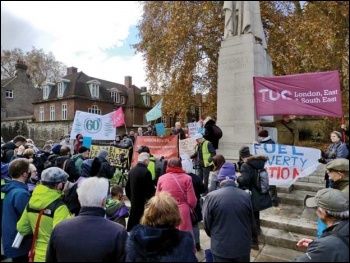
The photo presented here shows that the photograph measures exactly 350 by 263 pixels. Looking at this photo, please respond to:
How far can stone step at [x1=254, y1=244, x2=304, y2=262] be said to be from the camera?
3.91m

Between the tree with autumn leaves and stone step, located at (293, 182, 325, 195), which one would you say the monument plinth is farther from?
the tree with autumn leaves

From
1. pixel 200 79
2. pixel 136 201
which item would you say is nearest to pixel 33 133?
pixel 200 79

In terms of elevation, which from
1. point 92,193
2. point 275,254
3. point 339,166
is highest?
point 339,166

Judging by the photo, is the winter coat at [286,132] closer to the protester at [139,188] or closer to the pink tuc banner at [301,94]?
the pink tuc banner at [301,94]

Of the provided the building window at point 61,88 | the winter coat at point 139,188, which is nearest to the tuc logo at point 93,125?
the winter coat at point 139,188

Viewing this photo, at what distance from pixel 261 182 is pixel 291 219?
1.19m

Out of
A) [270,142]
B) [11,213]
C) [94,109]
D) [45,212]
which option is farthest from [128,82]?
[45,212]

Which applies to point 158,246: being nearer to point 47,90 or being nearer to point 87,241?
point 87,241

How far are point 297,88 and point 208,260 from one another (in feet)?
13.3

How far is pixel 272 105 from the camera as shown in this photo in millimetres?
5867

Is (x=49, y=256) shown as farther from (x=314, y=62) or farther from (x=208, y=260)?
(x=314, y=62)

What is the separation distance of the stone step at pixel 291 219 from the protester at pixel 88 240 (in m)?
3.41

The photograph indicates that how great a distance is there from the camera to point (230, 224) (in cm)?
301

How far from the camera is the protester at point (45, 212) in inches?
107
